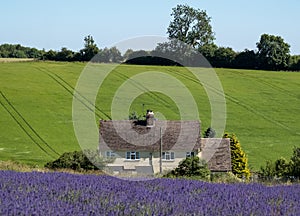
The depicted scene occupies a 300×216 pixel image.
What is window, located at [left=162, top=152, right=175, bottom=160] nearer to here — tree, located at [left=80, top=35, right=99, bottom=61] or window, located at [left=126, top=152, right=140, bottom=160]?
window, located at [left=126, top=152, right=140, bottom=160]

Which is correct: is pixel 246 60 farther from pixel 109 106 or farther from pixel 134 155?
pixel 134 155

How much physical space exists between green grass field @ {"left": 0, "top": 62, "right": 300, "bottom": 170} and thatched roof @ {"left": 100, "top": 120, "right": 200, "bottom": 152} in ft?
15.4

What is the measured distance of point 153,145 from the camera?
137 feet

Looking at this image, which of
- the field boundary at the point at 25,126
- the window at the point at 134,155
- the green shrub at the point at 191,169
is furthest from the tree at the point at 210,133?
the green shrub at the point at 191,169

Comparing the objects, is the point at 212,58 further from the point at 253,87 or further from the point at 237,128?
the point at 237,128

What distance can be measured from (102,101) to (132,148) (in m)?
19.8

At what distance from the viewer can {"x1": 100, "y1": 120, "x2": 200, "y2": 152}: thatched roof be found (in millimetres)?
41812

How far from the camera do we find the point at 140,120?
44.3 m

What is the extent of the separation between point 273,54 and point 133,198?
3570 inches

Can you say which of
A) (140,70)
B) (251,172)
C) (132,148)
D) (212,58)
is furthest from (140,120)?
(212,58)

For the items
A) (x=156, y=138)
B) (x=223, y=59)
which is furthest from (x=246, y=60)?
(x=156, y=138)

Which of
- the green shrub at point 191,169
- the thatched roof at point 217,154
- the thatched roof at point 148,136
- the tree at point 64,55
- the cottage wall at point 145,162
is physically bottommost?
the cottage wall at point 145,162

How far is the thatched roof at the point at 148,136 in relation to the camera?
41.8m

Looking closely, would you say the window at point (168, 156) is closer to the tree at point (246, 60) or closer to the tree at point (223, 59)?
the tree at point (223, 59)
